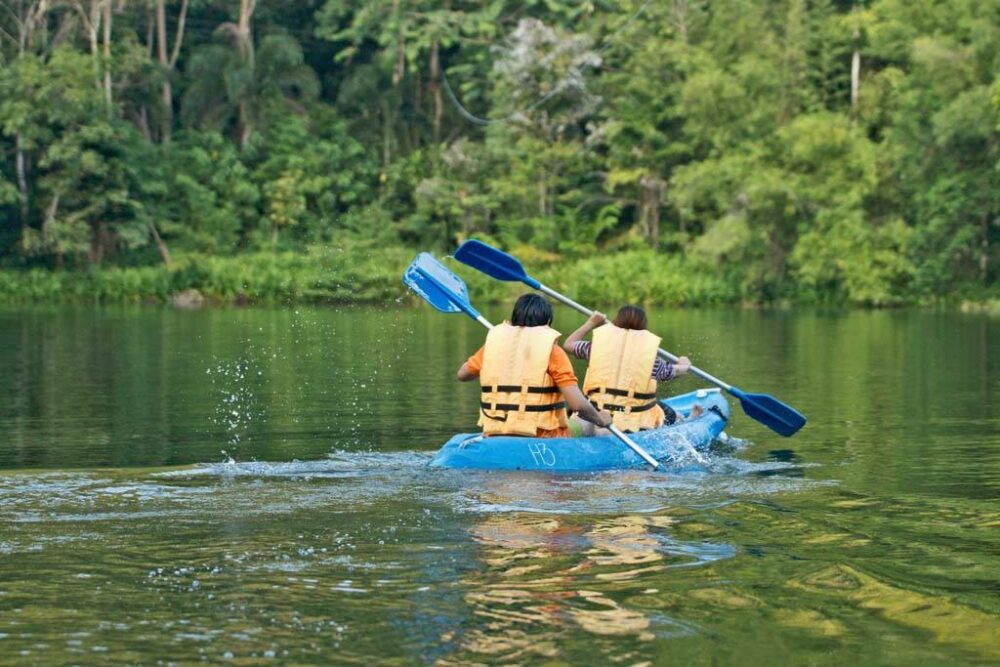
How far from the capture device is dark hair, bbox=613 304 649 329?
10.9 metres

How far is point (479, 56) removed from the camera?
135ft

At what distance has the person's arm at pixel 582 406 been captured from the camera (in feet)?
32.0

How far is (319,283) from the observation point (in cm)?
4009

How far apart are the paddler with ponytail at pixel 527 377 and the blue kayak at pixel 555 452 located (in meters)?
0.12

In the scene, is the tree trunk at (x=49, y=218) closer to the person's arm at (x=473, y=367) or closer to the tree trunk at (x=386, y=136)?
the tree trunk at (x=386, y=136)

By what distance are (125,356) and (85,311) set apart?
13890mm

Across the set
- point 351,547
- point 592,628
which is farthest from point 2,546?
point 592,628

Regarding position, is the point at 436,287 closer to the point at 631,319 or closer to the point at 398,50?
the point at 631,319

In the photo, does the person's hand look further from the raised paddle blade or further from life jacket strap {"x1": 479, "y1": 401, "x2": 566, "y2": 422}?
Result: life jacket strap {"x1": 479, "y1": 401, "x2": 566, "y2": 422}

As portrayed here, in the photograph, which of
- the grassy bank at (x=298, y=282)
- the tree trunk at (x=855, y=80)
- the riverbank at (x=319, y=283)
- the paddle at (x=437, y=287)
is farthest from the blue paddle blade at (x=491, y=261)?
the tree trunk at (x=855, y=80)

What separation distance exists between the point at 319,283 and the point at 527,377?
30691 mm

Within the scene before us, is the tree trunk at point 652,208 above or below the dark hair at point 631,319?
above

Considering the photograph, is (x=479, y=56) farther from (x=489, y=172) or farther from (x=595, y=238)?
(x=595, y=238)

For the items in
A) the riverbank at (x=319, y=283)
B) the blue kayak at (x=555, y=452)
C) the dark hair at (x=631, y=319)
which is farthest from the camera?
the riverbank at (x=319, y=283)
